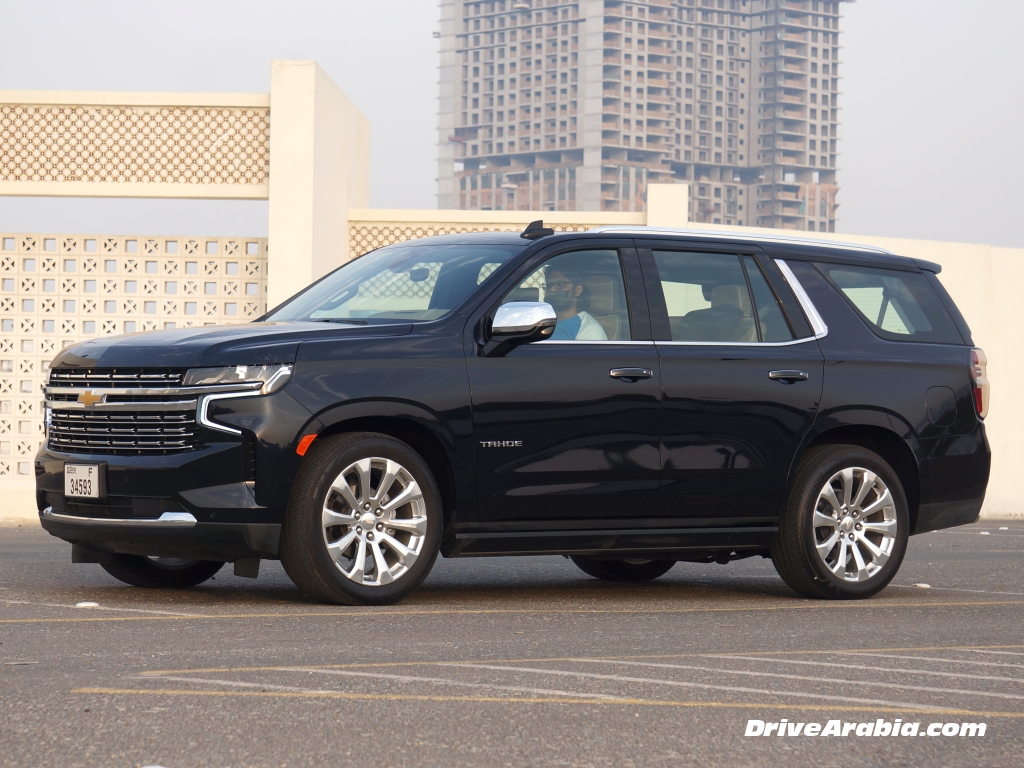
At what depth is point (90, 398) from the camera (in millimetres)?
6930

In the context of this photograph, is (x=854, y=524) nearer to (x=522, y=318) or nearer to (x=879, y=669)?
(x=522, y=318)

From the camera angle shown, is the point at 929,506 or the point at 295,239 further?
the point at 295,239

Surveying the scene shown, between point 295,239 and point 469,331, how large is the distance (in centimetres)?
970

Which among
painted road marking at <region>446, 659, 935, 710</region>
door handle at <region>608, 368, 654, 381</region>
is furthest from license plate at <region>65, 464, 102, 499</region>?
door handle at <region>608, 368, 654, 381</region>

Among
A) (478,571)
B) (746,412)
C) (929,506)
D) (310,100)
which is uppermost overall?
(310,100)

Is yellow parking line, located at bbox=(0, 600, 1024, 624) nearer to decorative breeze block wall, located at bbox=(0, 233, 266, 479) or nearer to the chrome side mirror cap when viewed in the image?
the chrome side mirror cap

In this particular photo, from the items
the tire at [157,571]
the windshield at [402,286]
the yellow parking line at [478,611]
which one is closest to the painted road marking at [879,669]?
the yellow parking line at [478,611]

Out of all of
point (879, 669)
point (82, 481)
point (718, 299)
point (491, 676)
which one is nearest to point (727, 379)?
point (718, 299)

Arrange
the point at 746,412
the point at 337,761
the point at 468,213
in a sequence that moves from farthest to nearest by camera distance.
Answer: the point at 468,213 → the point at 746,412 → the point at 337,761

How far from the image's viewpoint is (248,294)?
55.4 ft

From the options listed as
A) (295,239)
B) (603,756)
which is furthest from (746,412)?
(295,239)

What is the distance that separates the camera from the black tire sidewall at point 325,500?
674 cm

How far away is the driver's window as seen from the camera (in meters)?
7.54

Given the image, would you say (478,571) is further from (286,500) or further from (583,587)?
(286,500)
